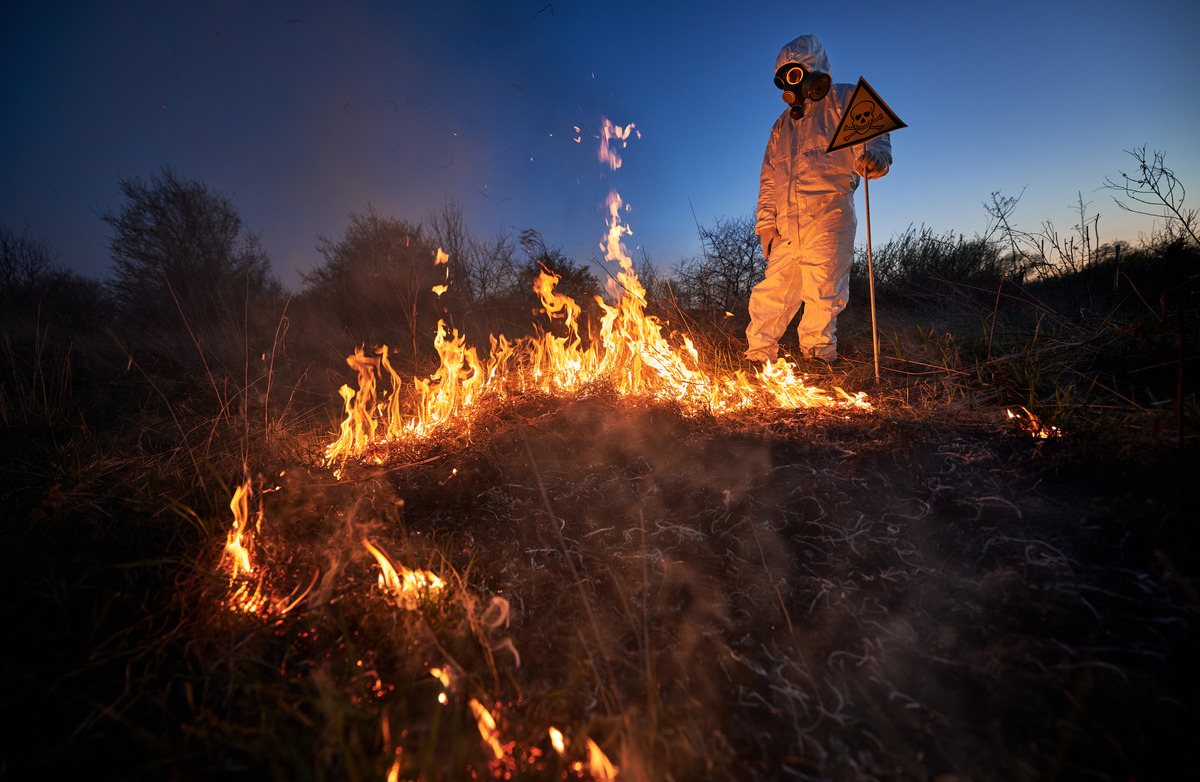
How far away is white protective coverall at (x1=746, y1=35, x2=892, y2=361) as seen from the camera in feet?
13.4

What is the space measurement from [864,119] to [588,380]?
3199mm

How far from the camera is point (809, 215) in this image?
14.0ft

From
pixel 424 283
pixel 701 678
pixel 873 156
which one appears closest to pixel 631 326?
pixel 873 156

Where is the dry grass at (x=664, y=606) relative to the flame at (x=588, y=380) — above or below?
below

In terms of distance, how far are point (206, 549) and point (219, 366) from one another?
6.34 m

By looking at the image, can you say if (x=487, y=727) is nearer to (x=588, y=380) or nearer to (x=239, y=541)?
(x=239, y=541)

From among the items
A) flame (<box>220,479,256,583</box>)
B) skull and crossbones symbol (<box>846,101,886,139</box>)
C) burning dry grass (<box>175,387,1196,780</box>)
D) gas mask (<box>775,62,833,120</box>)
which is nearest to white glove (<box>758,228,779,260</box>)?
gas mask (<box>775,62,833,120</box>)

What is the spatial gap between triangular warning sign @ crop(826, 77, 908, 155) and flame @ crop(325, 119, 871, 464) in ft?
6.62

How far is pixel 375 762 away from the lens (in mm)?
1262

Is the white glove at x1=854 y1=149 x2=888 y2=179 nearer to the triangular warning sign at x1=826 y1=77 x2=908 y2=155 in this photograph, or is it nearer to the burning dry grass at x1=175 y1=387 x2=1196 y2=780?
the triangular warning sign at x1=826 y1=77 x2=908 y2=155

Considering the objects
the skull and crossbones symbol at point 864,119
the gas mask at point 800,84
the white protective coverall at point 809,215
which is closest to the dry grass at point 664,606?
the white protective coverall at point 809,215

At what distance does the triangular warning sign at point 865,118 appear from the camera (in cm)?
328

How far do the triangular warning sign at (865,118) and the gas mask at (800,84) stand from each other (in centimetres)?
73

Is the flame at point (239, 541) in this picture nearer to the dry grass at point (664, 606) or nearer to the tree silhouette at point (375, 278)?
the dry grass at point (664, 606)
